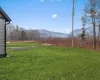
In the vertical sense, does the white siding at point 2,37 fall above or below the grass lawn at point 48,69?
above

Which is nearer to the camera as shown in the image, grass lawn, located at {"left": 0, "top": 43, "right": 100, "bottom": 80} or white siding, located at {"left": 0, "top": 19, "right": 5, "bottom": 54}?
grass lawn, located at {"left": 0, "top": 43, "right": 100, "bottom": 80}

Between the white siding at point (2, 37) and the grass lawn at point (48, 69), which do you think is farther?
the white siding at point (2, 37)

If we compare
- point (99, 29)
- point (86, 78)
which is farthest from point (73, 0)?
point (86, 78)

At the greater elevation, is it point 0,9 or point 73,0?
point 73,0

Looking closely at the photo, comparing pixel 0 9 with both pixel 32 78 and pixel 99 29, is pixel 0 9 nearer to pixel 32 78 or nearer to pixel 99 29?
pixel 32 78

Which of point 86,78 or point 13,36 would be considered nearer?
point 86,78

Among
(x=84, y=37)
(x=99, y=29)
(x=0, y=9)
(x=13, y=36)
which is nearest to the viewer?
(x=0, y=9)

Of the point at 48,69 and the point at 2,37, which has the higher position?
the point at 2,37

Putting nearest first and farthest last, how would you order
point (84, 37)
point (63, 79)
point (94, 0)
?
point (63, 79) < point (94, 0) < point (84, 37)

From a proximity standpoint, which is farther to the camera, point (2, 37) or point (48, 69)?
point (2, 37)

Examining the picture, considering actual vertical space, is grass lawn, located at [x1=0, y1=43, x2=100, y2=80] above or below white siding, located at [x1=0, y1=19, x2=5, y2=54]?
below

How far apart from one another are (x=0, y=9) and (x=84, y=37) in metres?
46.9

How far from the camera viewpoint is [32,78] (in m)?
12.4

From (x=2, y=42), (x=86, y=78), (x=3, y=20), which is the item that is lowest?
(x=86, y=78)
